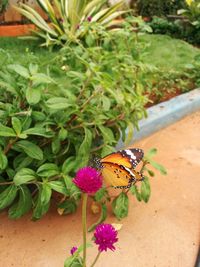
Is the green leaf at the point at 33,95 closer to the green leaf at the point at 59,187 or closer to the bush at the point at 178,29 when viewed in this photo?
the green leaf at the point at 59,187

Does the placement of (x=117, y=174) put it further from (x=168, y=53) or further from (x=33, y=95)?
(x=168, y=53)

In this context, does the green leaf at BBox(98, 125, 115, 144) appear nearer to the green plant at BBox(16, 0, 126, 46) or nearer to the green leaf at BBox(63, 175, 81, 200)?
the green leaf at BBox(63, 175, 81, 200)

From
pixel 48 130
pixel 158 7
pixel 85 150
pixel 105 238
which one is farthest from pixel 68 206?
pixel 158 7

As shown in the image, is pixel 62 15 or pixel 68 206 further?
pixel 62 15

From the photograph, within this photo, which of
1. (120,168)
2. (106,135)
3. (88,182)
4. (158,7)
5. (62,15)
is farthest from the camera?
(158,7)

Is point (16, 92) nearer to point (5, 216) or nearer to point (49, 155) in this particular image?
point (49, 155)

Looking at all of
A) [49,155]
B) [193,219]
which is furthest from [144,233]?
[49,155]

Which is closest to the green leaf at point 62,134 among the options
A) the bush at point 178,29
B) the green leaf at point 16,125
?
the green leaf at point 16,125
